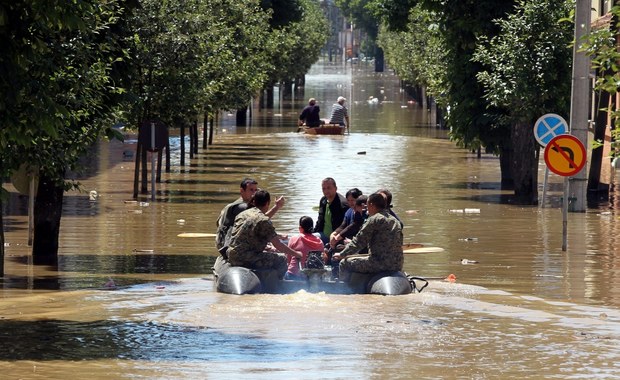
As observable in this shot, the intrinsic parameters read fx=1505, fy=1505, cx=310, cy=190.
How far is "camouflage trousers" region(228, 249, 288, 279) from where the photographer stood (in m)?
17.7

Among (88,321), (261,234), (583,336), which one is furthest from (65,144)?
(583,336)

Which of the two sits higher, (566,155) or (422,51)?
(422,51)

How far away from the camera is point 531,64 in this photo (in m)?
33.0

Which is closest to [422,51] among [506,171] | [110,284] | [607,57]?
[506,171]

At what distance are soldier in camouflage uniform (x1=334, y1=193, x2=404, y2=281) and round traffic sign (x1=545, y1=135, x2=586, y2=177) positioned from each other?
188 inches

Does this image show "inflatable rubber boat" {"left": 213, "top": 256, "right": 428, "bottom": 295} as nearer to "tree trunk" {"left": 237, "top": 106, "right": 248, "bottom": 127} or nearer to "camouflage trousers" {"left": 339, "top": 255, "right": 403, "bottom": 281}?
"camouflage trousers" {"left": 339, "top": 255, "right": 403, "bottom": 281}

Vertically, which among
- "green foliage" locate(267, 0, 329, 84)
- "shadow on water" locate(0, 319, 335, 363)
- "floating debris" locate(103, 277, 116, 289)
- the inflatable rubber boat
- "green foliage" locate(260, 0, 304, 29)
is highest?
"green foliage" locate(260, 0, 304, 29)

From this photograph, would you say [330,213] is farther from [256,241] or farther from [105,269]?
[105,269]

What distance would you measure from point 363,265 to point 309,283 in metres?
0.83

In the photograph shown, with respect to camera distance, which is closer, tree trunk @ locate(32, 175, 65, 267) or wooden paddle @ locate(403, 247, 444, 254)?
tree trunk @ locate(32, 175, 65, 267)

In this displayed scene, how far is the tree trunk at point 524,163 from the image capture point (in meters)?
33.9

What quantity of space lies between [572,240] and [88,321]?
11.6 meters

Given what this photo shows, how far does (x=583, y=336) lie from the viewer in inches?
569

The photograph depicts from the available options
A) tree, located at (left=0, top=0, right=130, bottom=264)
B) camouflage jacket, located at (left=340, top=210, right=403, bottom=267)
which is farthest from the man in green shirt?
tree, located at (left=0, top=0, right=130, bottom=264)
